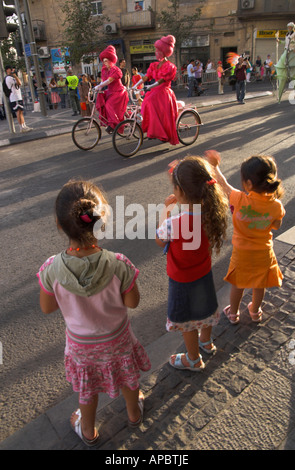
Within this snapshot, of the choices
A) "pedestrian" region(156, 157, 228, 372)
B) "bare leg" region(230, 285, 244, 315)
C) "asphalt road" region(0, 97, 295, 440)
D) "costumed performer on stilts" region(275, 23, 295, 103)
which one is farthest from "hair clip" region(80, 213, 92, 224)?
"costumed performer on stilts" region(275, 23, 295, 103)

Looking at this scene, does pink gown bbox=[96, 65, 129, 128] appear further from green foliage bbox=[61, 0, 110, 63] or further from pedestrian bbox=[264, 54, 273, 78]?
pedestrian bbox=[264, 54, 273, 78]

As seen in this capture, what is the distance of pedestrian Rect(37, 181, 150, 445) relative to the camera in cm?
159

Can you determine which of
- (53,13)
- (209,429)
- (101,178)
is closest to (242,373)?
(209,429)

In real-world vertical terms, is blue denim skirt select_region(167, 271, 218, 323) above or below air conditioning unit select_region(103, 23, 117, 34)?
below

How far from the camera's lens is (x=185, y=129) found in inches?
313

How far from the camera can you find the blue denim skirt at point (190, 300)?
2141mm

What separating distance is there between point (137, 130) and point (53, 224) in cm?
384

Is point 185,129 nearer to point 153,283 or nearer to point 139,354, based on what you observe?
point 153,283

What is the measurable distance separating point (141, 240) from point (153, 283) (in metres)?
0.90

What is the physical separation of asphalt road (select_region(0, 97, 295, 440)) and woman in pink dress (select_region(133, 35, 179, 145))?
45 cm

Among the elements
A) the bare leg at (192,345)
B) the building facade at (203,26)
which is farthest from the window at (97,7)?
the bare leg at (192,345)

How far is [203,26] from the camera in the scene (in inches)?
1128

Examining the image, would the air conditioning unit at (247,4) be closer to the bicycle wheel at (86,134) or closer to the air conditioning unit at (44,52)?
the air conditioning unit at (44,52)

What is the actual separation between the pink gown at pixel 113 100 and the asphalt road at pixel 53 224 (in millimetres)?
767
